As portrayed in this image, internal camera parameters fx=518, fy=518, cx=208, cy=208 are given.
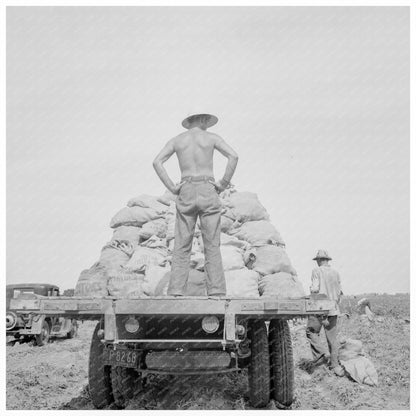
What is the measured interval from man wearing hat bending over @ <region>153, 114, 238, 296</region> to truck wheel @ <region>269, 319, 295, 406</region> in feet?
2.22

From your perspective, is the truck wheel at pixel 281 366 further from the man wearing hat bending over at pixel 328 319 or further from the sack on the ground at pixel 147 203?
the sack on the ground at pixel 147 203

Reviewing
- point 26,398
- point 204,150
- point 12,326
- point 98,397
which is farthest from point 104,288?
point 12,326

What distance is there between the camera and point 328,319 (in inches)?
250

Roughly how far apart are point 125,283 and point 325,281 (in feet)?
8.85

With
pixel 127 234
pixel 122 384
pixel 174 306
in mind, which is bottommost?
pixel 122 384

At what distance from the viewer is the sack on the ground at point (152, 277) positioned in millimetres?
5711

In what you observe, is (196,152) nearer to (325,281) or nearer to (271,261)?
(271,261)

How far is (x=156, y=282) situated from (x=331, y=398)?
2.20m

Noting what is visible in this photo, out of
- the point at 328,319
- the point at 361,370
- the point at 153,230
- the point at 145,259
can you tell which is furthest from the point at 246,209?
the point at 361,370

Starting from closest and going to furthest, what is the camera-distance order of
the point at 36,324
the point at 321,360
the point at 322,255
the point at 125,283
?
the point at 125,283 → the point at 321,360 → the point at 322,255 → the point at 36,324

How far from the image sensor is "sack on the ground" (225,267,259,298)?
20.7 ft

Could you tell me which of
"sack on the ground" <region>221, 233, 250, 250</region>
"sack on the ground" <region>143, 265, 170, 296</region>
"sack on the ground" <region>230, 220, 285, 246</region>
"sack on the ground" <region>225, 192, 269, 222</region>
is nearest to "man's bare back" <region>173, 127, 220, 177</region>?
"sack on the ground" <region>143, 265, 170, 296</region>

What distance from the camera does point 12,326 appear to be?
10.0 metres

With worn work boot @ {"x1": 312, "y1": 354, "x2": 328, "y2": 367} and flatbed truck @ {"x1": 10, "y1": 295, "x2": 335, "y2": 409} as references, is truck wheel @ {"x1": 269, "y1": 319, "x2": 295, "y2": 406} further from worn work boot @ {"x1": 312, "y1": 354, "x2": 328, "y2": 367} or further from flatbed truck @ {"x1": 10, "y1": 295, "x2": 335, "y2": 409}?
worn work boot @ {"x1": 312, "y1": 354, "x2": 328, "y2": 367}
